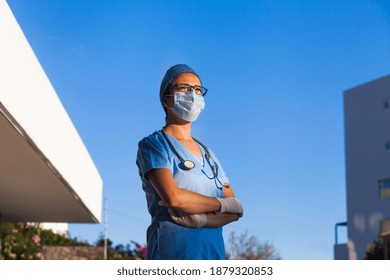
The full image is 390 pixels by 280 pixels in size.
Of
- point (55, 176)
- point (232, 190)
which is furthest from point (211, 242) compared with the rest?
point (55, 176)

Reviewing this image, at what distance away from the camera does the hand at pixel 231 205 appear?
2434mm

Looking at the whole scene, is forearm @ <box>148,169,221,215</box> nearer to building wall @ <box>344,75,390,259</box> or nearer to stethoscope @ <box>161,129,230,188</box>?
stethoscope @ <box>161,129,230,188</box>

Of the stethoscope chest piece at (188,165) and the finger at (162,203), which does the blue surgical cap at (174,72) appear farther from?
the finger at (162,203)

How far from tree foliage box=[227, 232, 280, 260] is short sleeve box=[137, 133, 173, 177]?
3116 cm

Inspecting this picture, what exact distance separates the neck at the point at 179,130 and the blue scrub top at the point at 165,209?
0.05m

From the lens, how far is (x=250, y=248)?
35125 millimetres

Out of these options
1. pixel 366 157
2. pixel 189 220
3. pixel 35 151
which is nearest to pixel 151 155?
pixel 189 220

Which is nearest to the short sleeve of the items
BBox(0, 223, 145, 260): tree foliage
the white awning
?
the white awning

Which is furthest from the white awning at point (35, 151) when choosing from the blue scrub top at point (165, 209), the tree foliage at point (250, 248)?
the tree foliage at point (250, 248)
